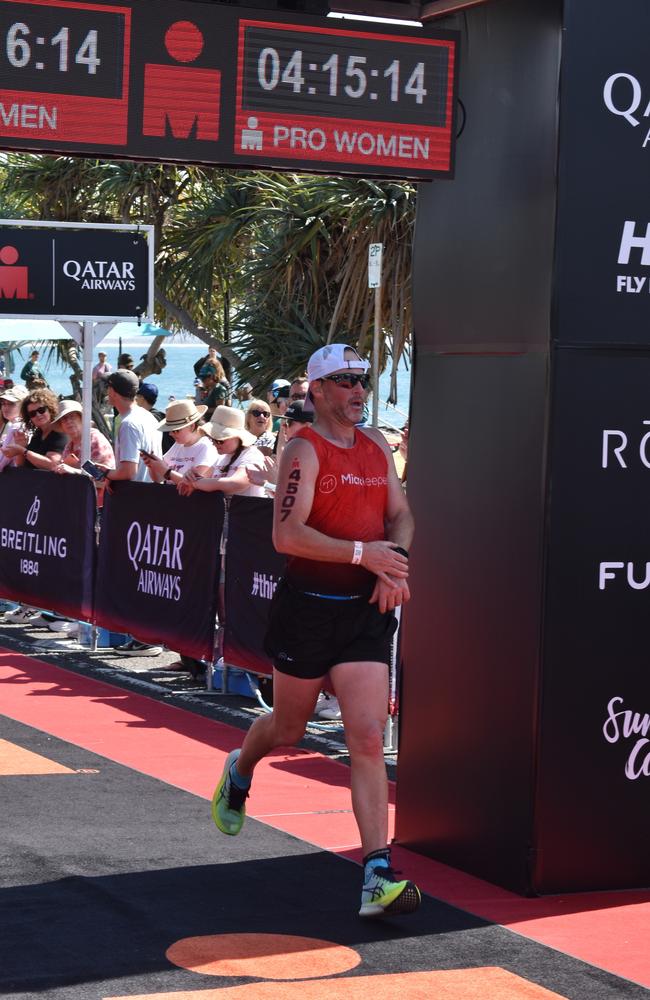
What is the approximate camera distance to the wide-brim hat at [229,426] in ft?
36.3

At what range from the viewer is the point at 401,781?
680cm

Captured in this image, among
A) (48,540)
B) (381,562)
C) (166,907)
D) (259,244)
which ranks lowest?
(166,907)

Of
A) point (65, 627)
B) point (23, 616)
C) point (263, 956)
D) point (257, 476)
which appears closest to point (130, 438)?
point (257, 476)

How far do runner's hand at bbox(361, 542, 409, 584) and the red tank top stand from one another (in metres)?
0.13

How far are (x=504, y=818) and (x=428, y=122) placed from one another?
2.75 metres

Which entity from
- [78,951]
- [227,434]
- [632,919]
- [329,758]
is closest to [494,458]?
[632,919]

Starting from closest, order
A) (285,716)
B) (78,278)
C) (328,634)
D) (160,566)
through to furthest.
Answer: (328,634)
(285,716)
(160,566)
(78,278)

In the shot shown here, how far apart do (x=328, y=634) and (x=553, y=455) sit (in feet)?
3.59

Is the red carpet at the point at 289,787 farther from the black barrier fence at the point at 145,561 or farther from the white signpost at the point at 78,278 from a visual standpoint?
the white signpost at the point at 78,278

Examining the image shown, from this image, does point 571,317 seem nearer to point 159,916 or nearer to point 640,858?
point 640,858

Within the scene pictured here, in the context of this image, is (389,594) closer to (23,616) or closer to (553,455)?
(553,455)

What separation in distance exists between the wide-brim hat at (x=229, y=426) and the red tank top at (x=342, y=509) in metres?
5.24

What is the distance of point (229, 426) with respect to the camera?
1113 centimetres

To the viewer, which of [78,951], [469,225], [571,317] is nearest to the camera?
[78,951]
